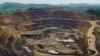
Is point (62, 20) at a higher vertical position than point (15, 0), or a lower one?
lower

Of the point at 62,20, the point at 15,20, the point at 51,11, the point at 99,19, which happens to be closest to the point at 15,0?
the point at 15,20

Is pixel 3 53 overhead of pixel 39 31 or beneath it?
beneath

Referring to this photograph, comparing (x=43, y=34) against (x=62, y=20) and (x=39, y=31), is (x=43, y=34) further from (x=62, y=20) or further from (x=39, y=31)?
(x=62, y=20)

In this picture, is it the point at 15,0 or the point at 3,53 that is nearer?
the point at 3,53

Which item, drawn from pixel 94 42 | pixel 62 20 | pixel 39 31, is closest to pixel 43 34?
pixel 39 31

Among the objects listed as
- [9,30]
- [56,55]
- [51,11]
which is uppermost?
[51,11]

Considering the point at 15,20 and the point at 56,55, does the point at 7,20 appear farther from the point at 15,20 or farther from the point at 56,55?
the point at 56,55
